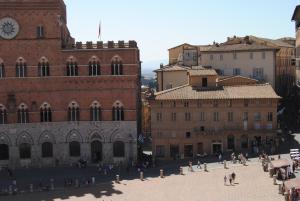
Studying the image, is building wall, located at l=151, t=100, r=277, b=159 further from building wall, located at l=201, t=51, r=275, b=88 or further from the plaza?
building wall, located at l=201, t=51, r=275, b=88

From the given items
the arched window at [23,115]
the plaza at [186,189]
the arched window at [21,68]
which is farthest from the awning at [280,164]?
the arched window at [21,68]

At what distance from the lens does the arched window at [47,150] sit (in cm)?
5938

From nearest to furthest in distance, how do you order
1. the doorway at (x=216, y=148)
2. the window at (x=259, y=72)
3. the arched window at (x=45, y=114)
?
the arched window at (x=45, y=114) → the doorway at (x=216, y=148) → the window at (x=259, y=72)

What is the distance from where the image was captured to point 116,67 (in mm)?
58656

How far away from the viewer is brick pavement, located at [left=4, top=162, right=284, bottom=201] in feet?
145

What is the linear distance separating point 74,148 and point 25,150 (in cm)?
508

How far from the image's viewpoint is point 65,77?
193 ft

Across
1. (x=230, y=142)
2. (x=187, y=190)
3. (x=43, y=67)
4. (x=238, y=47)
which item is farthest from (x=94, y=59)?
(x=238, y=47)

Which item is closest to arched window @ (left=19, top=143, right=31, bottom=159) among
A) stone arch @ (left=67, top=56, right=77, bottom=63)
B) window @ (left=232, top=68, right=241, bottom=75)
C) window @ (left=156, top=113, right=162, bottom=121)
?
stone arch @ (left=67, top=56, right=77, bottom=63)

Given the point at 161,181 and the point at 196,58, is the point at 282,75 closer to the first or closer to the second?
the point at 196,58

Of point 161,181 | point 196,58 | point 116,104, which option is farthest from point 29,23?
point 196,58

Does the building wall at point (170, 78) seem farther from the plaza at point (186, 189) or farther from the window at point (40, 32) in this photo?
the plaza at point (186, 189)

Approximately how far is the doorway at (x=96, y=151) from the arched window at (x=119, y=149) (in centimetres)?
157

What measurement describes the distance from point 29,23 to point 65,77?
260 inches
